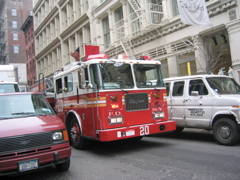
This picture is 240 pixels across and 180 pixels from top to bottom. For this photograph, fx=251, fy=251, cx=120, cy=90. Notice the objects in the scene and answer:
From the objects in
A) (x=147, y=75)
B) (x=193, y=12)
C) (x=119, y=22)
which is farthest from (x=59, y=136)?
(x=119, y=22)

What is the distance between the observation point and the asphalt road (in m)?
4.98

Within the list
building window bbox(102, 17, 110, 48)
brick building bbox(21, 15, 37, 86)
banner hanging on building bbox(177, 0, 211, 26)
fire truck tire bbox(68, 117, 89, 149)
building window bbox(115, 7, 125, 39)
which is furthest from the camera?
brick building bbox(21, 15, 37, 86)

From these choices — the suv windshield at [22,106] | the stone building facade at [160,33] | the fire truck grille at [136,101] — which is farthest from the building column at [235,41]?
the suv windshield at [22,106]

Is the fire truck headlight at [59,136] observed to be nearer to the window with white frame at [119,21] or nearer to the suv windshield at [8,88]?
the suv windshield at [8,88]

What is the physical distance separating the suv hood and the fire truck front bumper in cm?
146

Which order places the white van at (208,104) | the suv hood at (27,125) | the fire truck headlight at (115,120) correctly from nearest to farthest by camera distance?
the suv hood at (27,125) < the fire truck headlight at (115,120) < the white van at (208,104)

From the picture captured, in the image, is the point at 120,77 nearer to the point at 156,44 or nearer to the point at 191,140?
the point at 191,140

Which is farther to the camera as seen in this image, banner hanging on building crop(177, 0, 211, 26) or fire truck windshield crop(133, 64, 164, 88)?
banner hanging on building crop(177, 0, 211, 26)

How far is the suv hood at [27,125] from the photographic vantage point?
470 cm

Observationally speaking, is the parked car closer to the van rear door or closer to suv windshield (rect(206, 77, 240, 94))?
the van rear door

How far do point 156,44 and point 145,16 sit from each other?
6.34 feet

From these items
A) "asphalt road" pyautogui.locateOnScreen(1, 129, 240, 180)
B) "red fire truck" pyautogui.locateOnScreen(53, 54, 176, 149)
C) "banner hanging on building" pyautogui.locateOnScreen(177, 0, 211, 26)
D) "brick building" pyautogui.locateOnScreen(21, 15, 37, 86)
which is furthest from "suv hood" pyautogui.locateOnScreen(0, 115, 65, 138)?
"brick building" pyautogui.locateOnScreen(21, 15, 37, 86)

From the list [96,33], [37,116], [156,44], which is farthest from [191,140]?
[96,33]

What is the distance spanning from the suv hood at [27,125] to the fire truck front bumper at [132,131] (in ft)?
4.78
